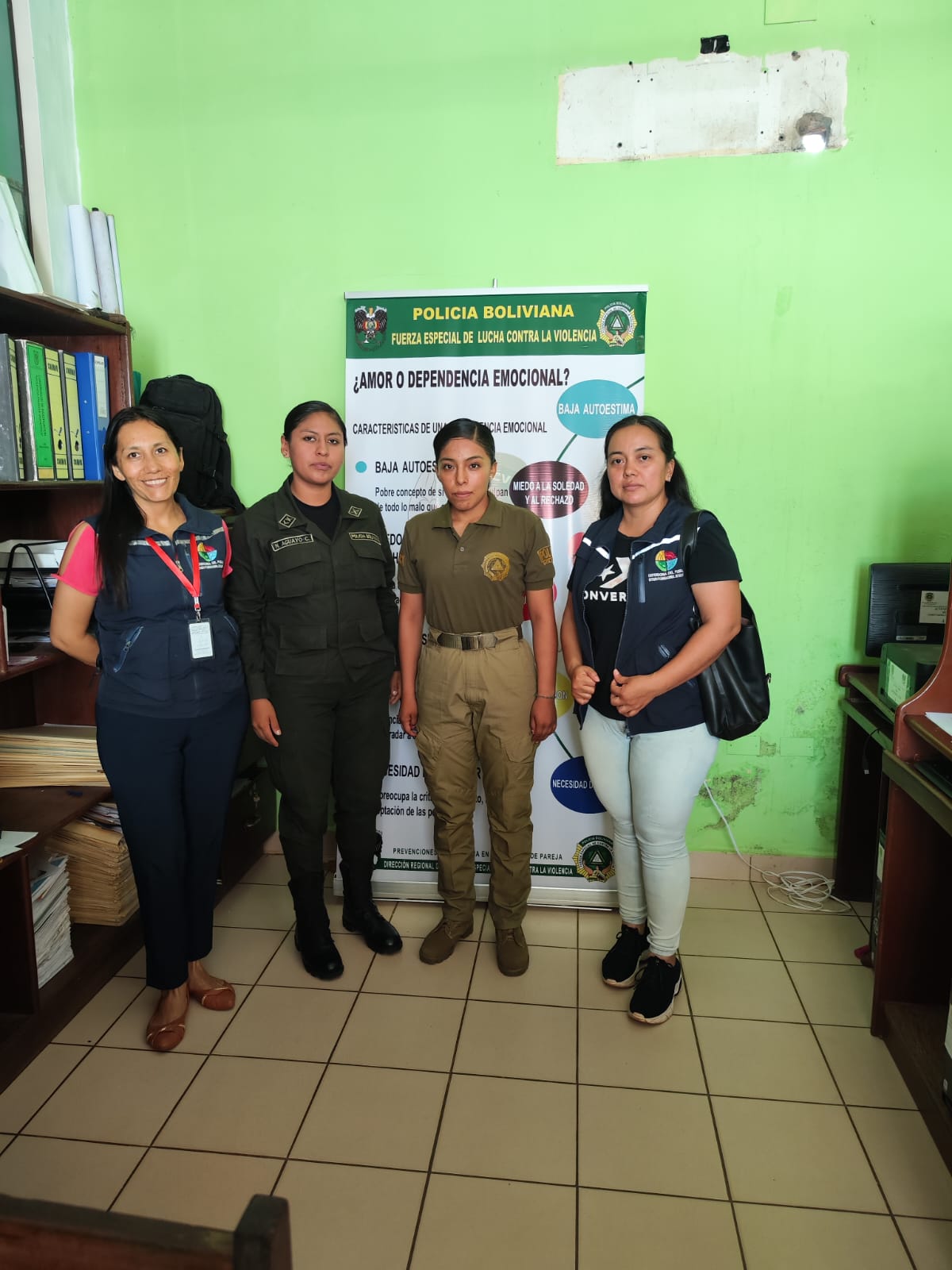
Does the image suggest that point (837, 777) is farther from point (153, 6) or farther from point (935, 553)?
point (153, 6)

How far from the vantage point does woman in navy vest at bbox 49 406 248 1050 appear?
2.04 m

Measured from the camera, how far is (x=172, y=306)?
3.07m

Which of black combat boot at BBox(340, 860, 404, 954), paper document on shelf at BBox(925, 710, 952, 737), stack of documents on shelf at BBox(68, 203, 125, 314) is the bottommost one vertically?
black combat boot at BBox(340, 860, 404, 954)

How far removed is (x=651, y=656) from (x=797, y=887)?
1.43 m

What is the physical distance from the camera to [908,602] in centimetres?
267

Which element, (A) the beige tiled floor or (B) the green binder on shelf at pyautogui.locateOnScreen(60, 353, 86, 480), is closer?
(A) the beige tiled floor

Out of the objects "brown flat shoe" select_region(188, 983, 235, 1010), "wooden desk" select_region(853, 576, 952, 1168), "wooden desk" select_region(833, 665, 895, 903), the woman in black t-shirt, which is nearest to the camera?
"wooden desk" select_region(853, 576, 952, 1168)

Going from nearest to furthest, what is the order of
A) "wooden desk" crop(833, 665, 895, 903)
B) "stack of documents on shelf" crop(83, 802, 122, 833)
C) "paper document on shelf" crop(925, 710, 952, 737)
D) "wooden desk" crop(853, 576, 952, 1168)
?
"paper document on shelf" crop(925, 710, 952, 737) → "wooden desk" crop(853, 576, 952, 1168) → "stack of documents on shelf" crop(83, 802, 122, 833) → "wooden desk" crop(833, 665, 895, 903)

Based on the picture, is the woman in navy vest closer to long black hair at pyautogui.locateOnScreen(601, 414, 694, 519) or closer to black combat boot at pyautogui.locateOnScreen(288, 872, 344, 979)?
black combat boot at pyautogui.locateOnScreen(288, 872, 344, 979)

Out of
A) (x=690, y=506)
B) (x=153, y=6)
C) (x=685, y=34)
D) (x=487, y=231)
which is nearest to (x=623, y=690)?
(x=690, y=506)

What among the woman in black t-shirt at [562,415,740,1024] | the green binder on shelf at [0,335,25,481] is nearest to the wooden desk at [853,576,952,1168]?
the woman in black t-shirt at [562,415,740,1024]

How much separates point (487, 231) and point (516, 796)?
1937 millimetres

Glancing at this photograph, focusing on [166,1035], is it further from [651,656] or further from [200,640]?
[651,656]

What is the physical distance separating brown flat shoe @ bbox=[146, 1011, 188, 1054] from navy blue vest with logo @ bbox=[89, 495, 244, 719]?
33.3 inches
